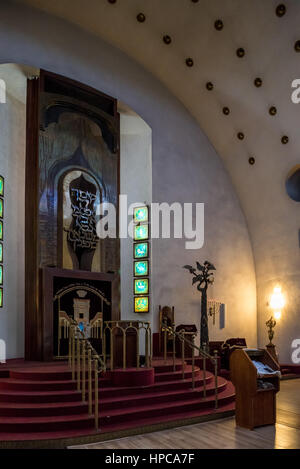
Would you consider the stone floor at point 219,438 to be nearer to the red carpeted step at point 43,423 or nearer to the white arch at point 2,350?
the red carpeted step at point 43,423

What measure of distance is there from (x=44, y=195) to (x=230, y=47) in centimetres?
611

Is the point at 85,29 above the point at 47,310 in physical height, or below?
above

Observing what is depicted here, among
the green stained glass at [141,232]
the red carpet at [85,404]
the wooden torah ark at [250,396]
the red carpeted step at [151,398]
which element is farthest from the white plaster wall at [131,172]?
the wooden torah ark at [250,396]

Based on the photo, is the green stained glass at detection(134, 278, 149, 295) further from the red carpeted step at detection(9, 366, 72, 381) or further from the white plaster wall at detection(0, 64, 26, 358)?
the red carpeted step at detection(9, 366, 72, 381)

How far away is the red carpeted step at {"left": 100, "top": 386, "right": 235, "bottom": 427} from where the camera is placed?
6.48m

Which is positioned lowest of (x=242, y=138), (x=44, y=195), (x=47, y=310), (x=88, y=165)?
(x=47, y=310)

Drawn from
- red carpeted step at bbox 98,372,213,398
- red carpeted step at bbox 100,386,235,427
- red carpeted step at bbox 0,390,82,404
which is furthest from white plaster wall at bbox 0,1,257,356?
red carpeted step at bbox 0,390,82,404

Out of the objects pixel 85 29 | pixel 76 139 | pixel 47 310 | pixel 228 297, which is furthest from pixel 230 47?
pixel 47 310

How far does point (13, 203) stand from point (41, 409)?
5484mm

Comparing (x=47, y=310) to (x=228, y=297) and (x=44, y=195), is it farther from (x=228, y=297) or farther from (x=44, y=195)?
(x=228, y=297)

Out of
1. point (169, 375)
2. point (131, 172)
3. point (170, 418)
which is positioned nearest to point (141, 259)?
point (131, 172)

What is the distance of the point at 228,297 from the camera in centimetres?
1376

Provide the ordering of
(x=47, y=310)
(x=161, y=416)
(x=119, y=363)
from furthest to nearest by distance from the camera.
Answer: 1. (x=47, y=310)
2. (x=119, y=363)
3. (x=161, y=416)

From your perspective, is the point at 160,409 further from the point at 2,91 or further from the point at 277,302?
the point at 2,91
